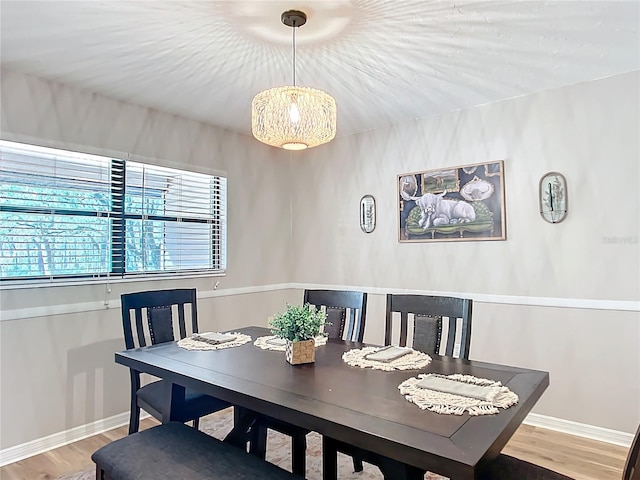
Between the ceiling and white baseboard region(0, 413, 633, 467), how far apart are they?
2314 millimetres

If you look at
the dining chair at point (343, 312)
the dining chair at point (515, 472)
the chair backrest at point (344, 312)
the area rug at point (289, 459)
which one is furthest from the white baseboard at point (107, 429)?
the dining chair at point (515, 472)

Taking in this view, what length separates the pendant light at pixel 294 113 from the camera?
1981 millimetres

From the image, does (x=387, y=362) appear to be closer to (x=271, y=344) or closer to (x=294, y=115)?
(x=271, y=344)

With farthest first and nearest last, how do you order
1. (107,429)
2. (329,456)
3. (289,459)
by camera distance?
(107,429) < (289,459) < (329,456)

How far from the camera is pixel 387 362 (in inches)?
72.2

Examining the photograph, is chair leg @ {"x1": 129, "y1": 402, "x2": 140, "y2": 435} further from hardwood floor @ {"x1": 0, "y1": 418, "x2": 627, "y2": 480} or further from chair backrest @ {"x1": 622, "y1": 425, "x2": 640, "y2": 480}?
chair backrest @ {"x1": 622, "y1": 425, "x2": 640, "y2": 480}

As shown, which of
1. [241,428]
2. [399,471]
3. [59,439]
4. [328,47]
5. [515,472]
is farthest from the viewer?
[59,439]

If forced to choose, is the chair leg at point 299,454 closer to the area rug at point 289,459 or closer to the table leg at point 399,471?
the area rug at point 289,459

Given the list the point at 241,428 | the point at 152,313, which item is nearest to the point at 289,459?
the point at 241,428

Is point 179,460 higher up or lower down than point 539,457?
higher up

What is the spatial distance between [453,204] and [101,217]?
2.66m

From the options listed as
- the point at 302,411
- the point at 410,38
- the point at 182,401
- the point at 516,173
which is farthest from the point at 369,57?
the point at 182,401

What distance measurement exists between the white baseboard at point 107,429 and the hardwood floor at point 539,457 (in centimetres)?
4

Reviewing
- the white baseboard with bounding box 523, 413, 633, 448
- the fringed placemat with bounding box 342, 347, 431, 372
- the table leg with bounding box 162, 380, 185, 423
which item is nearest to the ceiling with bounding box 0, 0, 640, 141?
the fringed placemat with bounding box 342, 347, 431, 372
